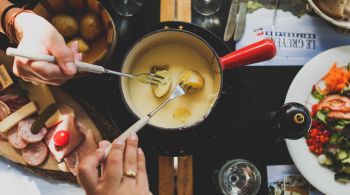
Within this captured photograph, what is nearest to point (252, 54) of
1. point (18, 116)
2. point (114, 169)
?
point (114, 169)

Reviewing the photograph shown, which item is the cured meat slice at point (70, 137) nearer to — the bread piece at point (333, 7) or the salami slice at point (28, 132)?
the salami slice at point (28, 132)

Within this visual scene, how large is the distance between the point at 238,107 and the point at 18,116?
528mm

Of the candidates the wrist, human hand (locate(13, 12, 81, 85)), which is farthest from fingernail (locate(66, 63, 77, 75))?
the wrist

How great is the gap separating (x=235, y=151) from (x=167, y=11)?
39 centimetres

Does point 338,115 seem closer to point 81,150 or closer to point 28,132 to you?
point 81,150

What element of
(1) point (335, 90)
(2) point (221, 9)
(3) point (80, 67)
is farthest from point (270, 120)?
(3) point (80, 67)

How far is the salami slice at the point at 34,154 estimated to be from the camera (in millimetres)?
910

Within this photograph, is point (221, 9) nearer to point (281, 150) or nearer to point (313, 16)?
point (313, 16)

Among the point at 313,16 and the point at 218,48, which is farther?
the point at 313,16

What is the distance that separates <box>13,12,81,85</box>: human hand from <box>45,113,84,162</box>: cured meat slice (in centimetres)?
14

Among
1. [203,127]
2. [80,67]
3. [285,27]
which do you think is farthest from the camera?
[285,27]

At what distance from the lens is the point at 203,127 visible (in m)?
0.89

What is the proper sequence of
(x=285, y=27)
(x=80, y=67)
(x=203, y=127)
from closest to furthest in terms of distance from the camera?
(x=80, y=67)
(x=203, y=127)
(x=285, y=27)

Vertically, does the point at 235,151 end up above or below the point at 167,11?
below
